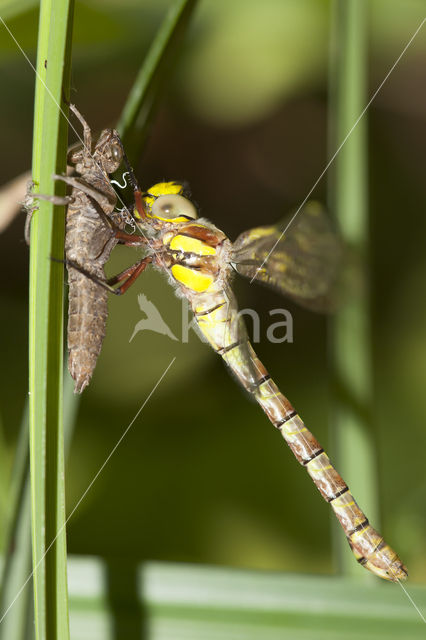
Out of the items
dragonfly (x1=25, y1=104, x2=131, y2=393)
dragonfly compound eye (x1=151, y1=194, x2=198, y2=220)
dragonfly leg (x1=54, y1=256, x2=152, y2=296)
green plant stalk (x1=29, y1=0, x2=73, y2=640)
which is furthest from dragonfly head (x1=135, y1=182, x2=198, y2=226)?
green plant stalk (x1=29, y1=0, x2=73, y2=640)

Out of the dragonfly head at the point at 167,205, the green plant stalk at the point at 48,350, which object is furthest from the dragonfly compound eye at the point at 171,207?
the green plant stalk at the point at 48,350

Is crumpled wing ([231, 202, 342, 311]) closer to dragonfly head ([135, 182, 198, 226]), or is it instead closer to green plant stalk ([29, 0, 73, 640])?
dragonfly head ([135, 182, 198, 226])

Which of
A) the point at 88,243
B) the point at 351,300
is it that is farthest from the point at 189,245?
the point at 351,300

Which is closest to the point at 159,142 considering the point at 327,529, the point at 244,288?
the point at 244,288

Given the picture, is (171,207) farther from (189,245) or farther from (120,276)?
(120,276)

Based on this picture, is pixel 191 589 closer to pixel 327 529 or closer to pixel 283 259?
pixel 283 259

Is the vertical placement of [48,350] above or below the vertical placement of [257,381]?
below
